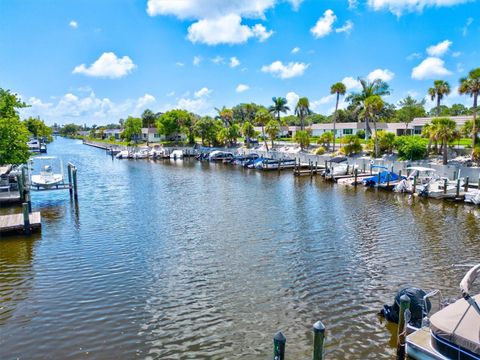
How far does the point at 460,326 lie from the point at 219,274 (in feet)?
34.1

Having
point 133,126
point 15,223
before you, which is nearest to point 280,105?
point 133,126

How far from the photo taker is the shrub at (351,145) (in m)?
59.1

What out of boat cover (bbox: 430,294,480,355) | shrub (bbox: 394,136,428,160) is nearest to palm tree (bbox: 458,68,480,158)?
shrub (bbox: 394,136,428,160)

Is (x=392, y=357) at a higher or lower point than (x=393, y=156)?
lower

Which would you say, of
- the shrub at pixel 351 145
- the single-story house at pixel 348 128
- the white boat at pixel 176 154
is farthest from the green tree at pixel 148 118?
the shrub at pixel 351 145

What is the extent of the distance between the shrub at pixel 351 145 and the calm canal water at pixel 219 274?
25.6 m

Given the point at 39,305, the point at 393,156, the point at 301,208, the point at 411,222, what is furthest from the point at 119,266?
the point at 393,156

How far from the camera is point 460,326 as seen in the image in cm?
977

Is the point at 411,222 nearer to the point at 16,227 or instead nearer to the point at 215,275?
the point at 215,275

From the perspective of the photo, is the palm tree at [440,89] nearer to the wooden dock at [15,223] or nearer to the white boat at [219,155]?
the white boat at [219,155]

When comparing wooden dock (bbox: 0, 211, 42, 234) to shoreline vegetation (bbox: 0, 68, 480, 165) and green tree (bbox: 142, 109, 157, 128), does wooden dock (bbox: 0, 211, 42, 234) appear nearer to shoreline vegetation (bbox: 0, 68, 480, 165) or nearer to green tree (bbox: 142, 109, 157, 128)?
shoreline vegetation (bbox: 0, 68, 480, 165)

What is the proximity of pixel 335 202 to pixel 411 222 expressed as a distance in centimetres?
844

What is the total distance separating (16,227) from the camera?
2353cm

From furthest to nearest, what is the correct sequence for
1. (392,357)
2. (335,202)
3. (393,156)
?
(393,156)
(335,202)
(392,357)
